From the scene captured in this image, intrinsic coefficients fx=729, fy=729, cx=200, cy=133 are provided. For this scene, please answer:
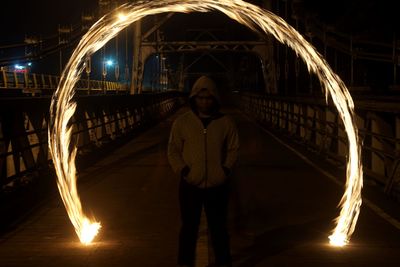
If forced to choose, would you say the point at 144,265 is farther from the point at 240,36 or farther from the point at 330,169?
the point at 240,36

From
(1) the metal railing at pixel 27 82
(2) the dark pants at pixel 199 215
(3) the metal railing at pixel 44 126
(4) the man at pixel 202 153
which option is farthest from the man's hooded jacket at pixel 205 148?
(1) the metal railing at pixel 27 82

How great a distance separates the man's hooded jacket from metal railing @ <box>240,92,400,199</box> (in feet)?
18.1

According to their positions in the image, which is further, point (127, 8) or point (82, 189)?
point (127, 8)

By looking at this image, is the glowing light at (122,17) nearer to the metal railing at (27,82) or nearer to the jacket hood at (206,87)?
the jacket hood at (206,87)

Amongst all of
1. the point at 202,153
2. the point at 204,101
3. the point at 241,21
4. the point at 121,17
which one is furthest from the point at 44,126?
the point at 204,101

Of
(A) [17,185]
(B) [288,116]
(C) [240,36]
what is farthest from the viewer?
(C) [240,36]

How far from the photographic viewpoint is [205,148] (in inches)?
259

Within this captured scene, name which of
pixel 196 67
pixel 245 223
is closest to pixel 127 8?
pixel 245 223

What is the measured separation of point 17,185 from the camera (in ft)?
42.2

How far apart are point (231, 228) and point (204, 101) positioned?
3.65 metres

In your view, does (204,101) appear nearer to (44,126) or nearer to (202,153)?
(202,153)

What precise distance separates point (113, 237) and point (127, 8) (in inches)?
298

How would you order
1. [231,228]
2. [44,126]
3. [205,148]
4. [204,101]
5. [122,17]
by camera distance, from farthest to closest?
[44,126] < [122,17] < [231,228] < [205,148] < [204,101]

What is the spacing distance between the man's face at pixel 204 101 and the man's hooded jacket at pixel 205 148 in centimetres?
6
